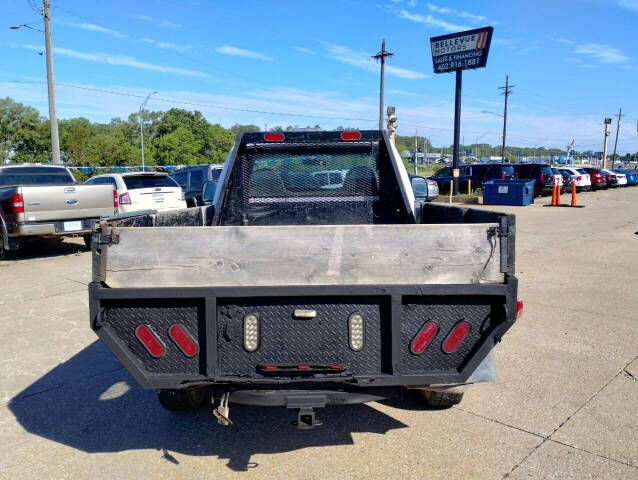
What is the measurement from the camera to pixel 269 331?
2.96 m

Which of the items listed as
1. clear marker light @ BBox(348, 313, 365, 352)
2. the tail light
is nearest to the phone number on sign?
the tail light

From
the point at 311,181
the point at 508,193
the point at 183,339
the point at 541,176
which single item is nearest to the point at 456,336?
the point at 183,339

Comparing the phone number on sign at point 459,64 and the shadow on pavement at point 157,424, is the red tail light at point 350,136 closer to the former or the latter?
the shadow on pavement at point 157,424

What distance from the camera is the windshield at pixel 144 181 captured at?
43.3ft

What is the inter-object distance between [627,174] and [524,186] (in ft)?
76.9

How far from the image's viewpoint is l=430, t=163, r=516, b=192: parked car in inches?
1130

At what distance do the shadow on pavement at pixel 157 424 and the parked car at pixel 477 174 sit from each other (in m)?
26.2

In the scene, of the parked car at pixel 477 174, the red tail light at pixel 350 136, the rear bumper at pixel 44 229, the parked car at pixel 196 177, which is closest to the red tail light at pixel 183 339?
the red tail light at pixel 350 136

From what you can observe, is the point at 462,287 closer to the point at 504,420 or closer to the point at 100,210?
the point at 504,420

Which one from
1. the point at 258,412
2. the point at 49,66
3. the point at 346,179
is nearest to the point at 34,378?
the point at 258,412

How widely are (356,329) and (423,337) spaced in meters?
0.38

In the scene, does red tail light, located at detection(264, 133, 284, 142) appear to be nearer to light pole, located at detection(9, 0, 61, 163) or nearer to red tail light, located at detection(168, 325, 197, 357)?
red tail light, located at detection(168, 325, 197, 357)

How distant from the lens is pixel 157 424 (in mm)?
3875

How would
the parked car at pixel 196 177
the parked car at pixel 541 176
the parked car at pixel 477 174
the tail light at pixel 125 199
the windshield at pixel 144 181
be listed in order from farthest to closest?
1. the parked car at pixel 477 174
2. the parked car at pixel 541 176
3. the parked car at pixel 196 177
4. the windshield at pixel 144 181
5. the tail light at pixel 125 199
